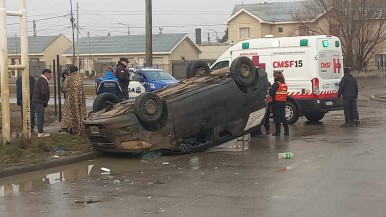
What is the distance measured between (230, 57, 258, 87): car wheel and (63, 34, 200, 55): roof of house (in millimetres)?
49579

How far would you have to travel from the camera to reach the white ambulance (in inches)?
664

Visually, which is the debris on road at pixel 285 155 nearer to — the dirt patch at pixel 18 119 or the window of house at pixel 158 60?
the dirt patch at pixel 18 119

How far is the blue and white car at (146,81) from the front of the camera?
2367 cm

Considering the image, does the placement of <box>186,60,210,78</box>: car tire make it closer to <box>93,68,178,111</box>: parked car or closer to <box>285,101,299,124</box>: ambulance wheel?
<box>285,101,299,124</box>: ambulance wheel

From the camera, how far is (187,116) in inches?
458

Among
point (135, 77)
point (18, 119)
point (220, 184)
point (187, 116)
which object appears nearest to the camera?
point (220, 184)

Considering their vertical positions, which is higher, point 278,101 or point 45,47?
point 45,47

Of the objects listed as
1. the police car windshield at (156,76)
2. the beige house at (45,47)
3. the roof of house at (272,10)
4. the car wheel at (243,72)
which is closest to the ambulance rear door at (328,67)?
the car wheel at (243,72)

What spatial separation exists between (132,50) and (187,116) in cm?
5412

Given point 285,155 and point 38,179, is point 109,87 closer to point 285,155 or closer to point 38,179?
point 38,179

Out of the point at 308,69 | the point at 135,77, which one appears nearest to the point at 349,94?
the point at 308,69

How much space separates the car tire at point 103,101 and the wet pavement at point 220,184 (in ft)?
4.88

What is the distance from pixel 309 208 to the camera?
7.04 m

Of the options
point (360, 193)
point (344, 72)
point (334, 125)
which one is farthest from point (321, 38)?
point (360, 193)
